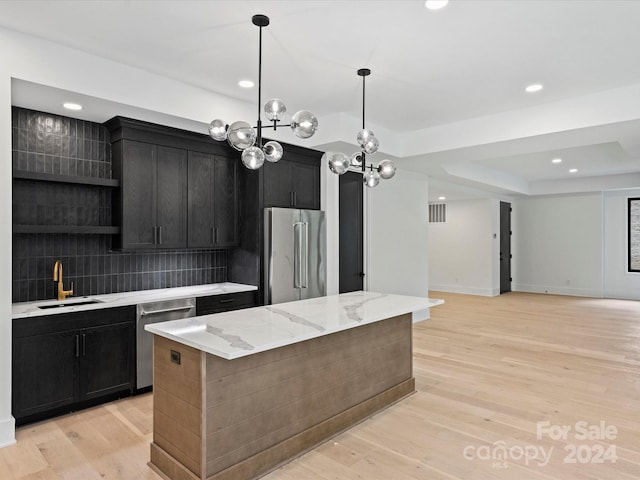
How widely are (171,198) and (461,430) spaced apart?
3.36 meters

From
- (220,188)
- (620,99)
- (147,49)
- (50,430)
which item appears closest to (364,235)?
(220,188)

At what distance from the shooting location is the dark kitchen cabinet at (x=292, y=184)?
4.84 m

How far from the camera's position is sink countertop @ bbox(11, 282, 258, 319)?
3227 millimetres

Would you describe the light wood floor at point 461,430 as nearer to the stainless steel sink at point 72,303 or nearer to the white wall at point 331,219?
the stainless steel sink at point 72,303

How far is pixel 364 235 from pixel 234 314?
3.44m

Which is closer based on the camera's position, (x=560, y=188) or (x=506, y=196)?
(x=560, y=188)

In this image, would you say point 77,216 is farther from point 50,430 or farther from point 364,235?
point 364,235

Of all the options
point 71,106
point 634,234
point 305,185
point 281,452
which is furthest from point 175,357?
point 634,234

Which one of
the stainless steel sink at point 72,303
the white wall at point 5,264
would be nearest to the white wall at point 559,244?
the stainless steel sink at point 72,303

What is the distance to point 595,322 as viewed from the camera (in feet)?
23.3

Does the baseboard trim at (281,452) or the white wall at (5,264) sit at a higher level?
the white wall at (5,264)

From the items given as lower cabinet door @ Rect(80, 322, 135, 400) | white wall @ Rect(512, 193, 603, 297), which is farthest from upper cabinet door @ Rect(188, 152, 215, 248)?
white wall @ Rect(512, 193, 603, 297)

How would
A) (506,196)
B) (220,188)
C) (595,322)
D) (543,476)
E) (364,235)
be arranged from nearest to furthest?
(543,476) < (220,188) < (364,235) < (595,322) < (506,196)

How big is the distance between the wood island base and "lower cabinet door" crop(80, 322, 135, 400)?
1.19 m
